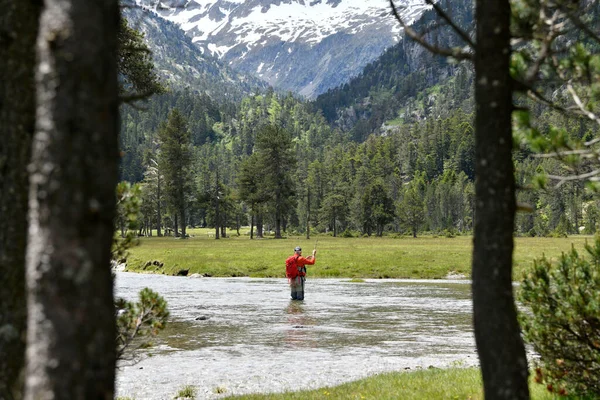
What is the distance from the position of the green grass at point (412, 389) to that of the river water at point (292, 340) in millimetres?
1225

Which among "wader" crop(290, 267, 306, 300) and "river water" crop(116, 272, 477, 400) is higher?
"wader" crop(290, 267, 306, 300)

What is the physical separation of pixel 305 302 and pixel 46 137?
2754cm

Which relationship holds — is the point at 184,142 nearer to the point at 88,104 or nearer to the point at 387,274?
the point at 387,274

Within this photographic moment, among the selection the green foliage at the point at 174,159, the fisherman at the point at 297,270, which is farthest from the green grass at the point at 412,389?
the green foliage at the point at 174,159

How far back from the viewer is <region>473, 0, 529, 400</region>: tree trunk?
15.2ft

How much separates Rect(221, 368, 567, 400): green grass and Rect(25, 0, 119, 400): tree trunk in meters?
8.13

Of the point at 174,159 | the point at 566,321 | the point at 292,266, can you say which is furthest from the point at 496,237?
the point at 174,159

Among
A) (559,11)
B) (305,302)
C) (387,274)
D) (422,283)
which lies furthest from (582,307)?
(387,274)

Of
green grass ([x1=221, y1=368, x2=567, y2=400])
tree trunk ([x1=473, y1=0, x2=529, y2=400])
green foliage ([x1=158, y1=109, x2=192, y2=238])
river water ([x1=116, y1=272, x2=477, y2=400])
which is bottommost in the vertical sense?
river water ([x1=116, y1=272, x2=477, y2=400])

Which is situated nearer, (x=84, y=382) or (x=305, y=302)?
(x=84, y=382)

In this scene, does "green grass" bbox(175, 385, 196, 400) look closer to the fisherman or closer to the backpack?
the fisherman

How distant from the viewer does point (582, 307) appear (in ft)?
26.6

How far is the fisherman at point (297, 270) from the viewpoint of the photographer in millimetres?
28222

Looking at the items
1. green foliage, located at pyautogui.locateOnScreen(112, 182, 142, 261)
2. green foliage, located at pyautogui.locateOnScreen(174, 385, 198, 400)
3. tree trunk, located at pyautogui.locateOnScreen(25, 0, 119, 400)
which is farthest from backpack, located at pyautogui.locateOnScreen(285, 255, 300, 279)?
tree trunk, located at pyautogui.locateOnScreen(25, 0, 119, 400)
